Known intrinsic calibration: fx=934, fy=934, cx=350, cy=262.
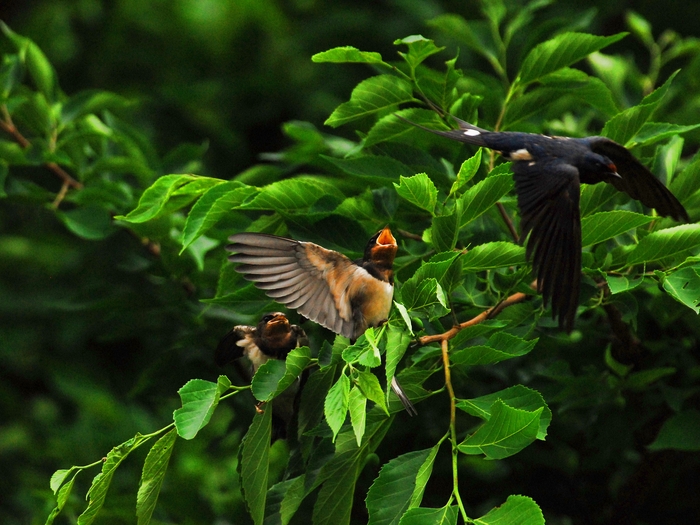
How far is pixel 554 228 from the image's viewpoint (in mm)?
1271

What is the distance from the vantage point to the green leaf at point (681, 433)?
1612 millimetres

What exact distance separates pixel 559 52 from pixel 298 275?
2.11ft

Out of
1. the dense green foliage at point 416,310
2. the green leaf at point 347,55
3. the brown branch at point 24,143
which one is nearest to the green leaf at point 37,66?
the dense green foliage at point 416,310

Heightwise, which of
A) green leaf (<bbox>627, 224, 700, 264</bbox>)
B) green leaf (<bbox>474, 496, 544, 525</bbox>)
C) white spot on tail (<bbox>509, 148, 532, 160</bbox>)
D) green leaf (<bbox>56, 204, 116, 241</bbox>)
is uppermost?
white spot on tail (<bbox>509, 148, 532, 160</bbox>)

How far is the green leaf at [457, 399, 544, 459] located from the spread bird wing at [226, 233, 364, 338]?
26 cm

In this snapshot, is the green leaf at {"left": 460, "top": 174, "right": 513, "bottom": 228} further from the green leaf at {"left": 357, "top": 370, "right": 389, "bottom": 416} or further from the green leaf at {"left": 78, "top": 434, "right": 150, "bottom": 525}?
the green leaf at {"left": 78, "top": 434, "right": 150, "bottom": 525}

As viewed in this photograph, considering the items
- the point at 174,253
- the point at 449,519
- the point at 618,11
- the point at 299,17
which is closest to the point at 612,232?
the point at 449,519

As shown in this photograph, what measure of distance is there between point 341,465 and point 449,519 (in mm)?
242

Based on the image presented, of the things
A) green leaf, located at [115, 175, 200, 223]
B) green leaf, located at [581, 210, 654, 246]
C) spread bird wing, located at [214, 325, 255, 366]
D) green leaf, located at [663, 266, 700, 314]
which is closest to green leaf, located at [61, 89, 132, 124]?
green leaf, located at [115, 175, 200, 223]

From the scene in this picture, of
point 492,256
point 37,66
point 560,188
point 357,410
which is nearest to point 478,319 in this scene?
point 492,256

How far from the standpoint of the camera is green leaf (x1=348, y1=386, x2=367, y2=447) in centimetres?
109

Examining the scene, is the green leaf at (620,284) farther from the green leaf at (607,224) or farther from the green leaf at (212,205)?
the green leaf at (212,205)

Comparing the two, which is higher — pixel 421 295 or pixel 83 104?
pixel 421 295

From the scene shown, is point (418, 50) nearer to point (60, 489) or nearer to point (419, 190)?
point (419, 190)
